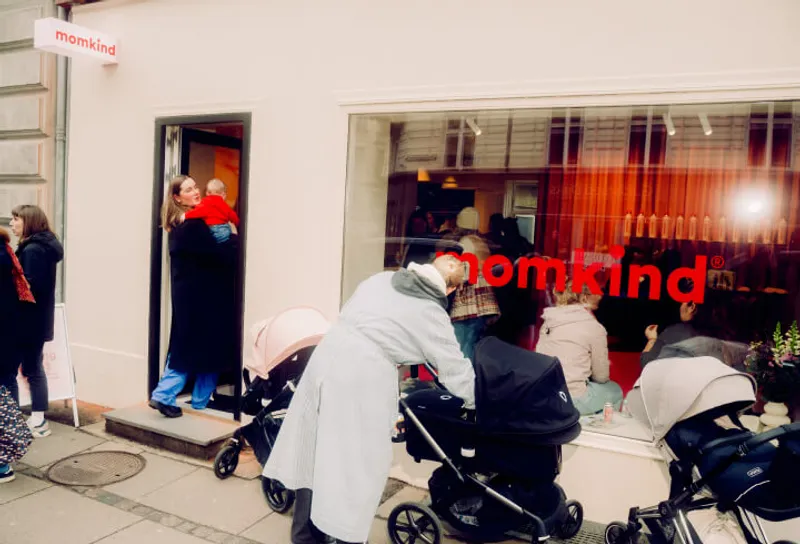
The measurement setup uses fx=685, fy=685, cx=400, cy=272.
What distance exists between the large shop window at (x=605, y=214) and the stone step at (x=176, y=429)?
164 cm

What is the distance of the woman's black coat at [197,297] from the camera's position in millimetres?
5832

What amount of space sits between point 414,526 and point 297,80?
11.7ft

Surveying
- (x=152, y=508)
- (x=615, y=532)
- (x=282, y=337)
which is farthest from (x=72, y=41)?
(x=615, y=532)

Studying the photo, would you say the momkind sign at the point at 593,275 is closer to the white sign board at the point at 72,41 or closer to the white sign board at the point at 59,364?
the white sign board at the point at 59,364

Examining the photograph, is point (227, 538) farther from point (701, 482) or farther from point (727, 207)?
point (727, 207)

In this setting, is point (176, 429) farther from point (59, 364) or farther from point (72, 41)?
point (72, 41)

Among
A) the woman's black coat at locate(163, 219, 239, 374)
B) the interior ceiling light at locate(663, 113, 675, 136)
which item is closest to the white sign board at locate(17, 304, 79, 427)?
the woman's black coat at locate(163, 219, 239, 374)

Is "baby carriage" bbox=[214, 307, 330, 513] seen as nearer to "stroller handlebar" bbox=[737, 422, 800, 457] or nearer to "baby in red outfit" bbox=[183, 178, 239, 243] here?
"baby in red outfit" bbox=[183, 178, 239, 243]

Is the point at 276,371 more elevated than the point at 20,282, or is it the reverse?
the point at 20,282

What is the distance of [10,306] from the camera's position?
524 cm

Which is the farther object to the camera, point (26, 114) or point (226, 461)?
point (26, 114)

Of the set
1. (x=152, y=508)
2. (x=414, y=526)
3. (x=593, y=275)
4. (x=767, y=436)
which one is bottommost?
(x=152, y=508)

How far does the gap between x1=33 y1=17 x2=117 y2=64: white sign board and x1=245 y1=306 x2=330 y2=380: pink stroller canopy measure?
3404mm

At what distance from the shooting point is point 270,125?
18.8 ft
